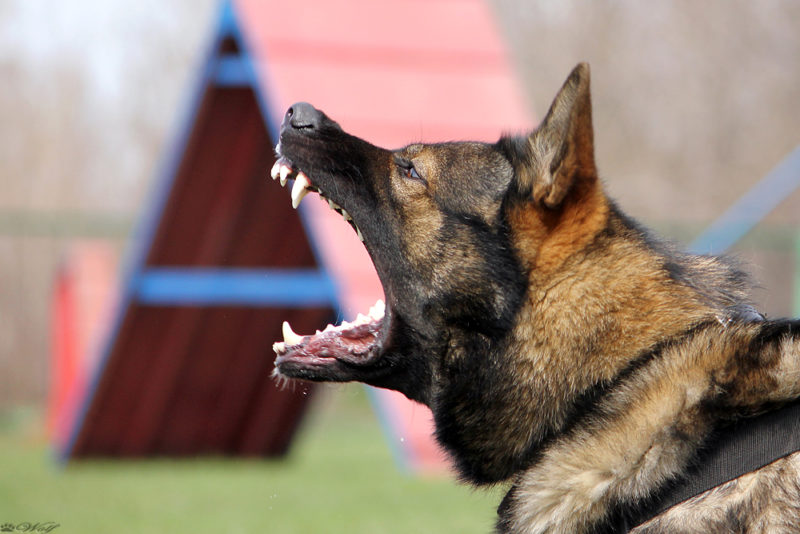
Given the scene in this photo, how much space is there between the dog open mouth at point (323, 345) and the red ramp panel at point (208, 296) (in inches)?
139

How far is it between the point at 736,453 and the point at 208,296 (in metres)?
5.58

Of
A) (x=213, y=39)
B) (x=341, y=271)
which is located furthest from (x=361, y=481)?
(x=213, y=39)

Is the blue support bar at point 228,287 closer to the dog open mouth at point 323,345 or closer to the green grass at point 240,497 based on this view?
the green grass at point 240,497

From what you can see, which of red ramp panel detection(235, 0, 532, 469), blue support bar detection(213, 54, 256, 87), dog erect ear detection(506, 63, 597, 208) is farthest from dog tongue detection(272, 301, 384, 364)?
blue support bar detection(213, 54, 256, 87)

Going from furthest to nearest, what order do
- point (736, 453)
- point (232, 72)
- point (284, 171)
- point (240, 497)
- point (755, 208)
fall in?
point (755, 208)
point (232, 72)
point (240, 497)
point (284, 171)
point (736, 453)

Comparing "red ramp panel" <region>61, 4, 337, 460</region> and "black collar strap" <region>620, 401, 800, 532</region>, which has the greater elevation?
"black collar strap" <region>620, 401, 800, 532</region>

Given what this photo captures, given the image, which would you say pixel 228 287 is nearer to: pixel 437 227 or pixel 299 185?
pixel 299 185

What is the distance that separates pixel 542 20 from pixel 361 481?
543 inches

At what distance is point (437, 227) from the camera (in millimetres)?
2719

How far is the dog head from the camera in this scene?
249 cm

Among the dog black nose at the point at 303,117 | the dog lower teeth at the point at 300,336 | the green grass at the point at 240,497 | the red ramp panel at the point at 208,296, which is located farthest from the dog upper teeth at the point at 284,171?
the red ramp panel at the point at 208,296

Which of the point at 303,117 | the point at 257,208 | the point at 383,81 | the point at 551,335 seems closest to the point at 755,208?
the point at 383,81

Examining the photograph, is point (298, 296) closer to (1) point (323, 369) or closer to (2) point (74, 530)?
(2) point (74, 530)

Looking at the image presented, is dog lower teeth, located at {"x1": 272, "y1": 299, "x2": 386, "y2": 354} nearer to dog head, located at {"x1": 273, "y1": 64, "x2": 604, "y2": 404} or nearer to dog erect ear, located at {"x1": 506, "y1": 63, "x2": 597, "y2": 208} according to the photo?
dog head, located at {"x1": 273, "y1": 64, "x2": 604, "y2": 404}
